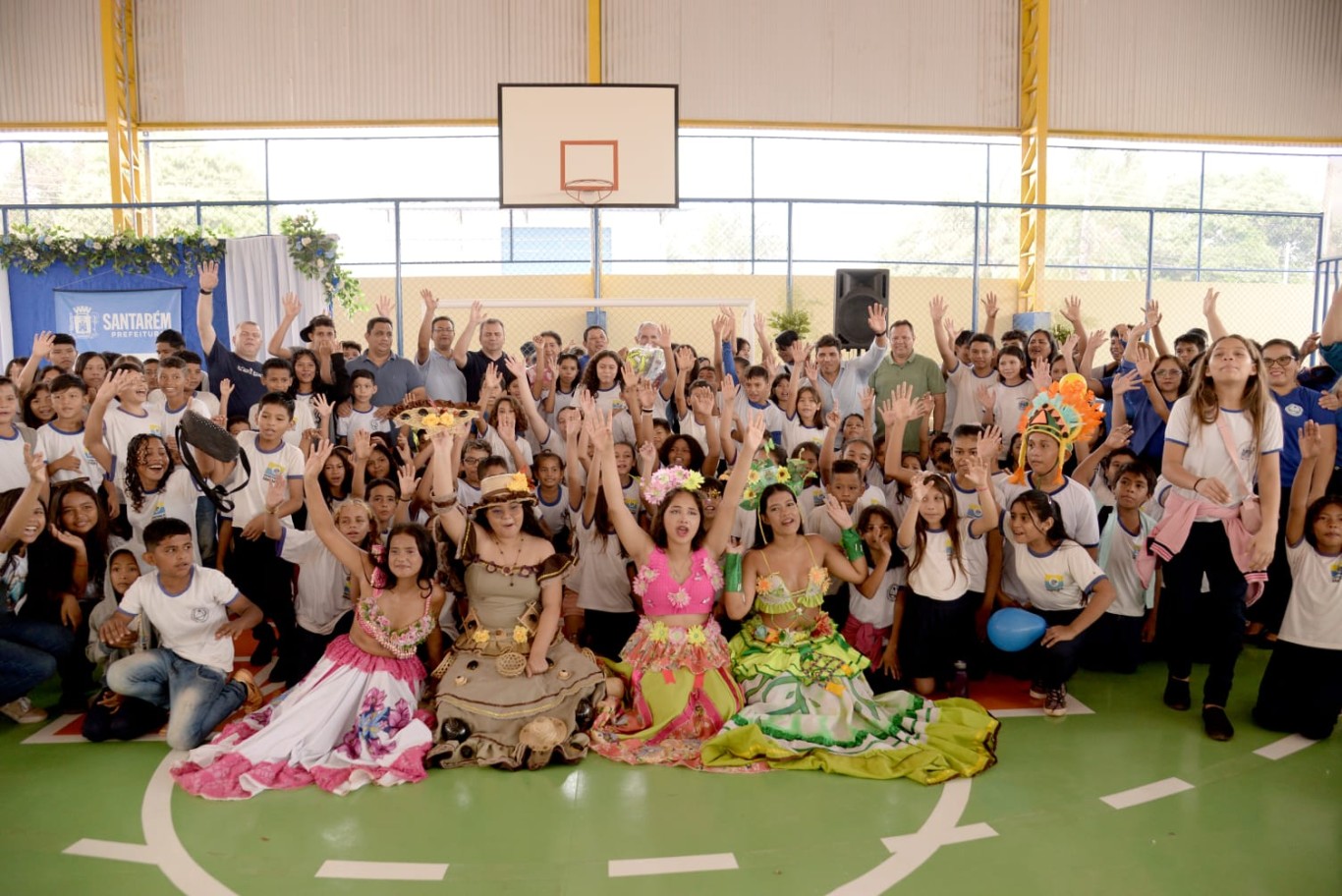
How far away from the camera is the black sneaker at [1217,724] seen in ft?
14.0

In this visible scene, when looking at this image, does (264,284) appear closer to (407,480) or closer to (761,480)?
(407,480)

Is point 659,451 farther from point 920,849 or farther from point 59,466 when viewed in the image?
point 59,466

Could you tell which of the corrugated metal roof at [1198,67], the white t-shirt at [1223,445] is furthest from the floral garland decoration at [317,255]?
the corrugated metal roof at [1198,67]

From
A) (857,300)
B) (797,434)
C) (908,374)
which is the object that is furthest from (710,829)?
(857,300)

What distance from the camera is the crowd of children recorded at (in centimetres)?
414

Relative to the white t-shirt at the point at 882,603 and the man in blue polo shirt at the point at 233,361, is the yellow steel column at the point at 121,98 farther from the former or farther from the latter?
the white t-shirt at the point at 882,603

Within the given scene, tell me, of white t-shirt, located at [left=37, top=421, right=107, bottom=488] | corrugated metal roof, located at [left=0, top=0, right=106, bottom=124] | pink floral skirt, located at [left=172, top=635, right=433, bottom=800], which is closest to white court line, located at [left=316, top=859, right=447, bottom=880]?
pink floral skirt, located at [left=172, top=635, right=433, bottom=800]

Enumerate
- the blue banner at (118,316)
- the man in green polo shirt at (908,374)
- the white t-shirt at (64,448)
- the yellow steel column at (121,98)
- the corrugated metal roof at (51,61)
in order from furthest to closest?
the corrugated metal roof at (51,61), the yellow steel column at (121,98), the blue banner at (118,316), the man in green polo shirt at (908,374), the white t-shirt at (64,448)

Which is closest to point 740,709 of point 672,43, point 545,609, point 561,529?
point 545,609

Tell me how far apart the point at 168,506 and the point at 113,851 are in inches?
84.4

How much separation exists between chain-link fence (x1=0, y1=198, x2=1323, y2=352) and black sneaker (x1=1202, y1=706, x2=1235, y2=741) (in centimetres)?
633

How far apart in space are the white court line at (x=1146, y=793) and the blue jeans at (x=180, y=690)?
376 cm

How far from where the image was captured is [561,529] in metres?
5.35

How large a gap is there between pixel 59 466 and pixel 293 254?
15.9ft
